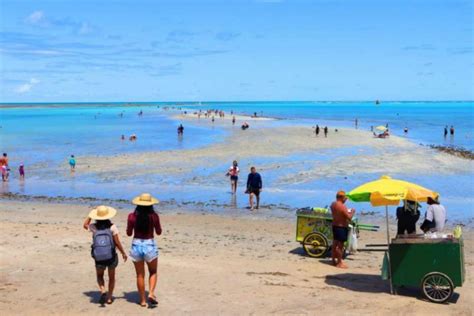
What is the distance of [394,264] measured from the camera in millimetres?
10234

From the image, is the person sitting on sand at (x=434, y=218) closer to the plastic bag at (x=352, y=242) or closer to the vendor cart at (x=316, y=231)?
the vendor cart at (x=316, y=231)

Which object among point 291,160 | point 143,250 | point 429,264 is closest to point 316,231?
point 429,264

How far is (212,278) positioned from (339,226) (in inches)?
123

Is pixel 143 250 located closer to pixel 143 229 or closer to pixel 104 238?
pixel 143 229

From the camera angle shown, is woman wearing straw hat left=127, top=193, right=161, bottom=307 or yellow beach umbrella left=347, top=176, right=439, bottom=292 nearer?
woman wearing straw hat left=127, top=193, right=161, bottom=307

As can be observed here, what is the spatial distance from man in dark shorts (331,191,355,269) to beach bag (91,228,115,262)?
5.21 m

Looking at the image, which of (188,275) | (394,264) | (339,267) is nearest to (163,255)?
(188,275)

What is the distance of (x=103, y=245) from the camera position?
29.2 feet

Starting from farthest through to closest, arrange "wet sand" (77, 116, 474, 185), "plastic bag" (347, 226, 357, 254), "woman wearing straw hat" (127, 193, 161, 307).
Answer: "wet sand" (77, 116, 474, 185), "plastic bag" (347, 226, 357, 254), "woman wearing straw hat" (127, 193, 161, 307)

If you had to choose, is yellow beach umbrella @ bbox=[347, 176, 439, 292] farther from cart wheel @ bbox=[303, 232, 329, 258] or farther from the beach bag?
the beach bag

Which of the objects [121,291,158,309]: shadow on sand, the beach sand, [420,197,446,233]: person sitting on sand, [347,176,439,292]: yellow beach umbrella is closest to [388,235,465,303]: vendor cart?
the beach sand

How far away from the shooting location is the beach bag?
8.88m

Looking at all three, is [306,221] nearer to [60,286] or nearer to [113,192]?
[60,286]

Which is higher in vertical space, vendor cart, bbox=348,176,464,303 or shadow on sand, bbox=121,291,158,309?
vendor cart, bbox=348,176,464,303
